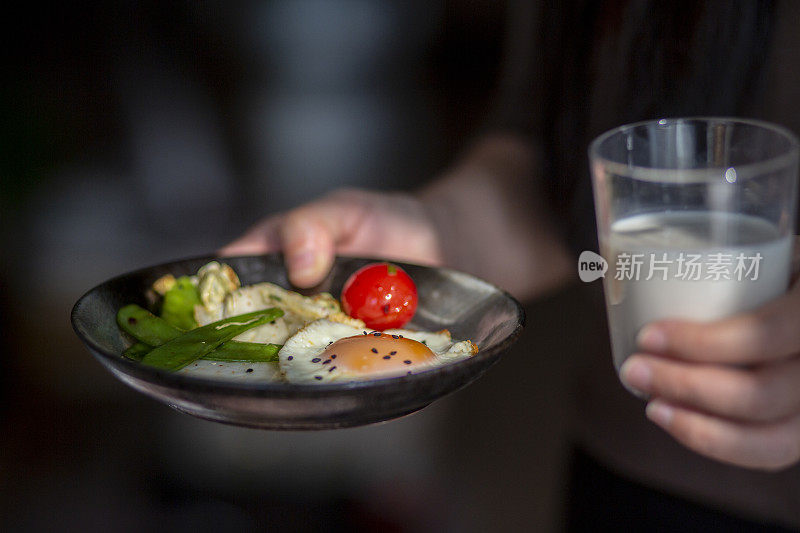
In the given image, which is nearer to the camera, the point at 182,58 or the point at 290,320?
the point at 290,320

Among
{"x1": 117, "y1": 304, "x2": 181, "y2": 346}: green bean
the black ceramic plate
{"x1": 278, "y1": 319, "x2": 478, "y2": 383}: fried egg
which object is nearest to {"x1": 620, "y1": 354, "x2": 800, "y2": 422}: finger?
the black ceramic plate

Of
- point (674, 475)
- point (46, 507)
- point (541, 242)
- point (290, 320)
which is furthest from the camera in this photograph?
point (46, 507)

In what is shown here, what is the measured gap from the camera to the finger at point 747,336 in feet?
2.86

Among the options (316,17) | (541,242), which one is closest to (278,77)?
(316,17)

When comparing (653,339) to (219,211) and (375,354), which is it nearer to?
(375,354)

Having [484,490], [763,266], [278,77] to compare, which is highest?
[278,77]

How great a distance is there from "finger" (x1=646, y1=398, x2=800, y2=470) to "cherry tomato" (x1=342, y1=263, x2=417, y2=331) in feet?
1.74

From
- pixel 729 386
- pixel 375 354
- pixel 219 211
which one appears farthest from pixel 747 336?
pixel 219 211

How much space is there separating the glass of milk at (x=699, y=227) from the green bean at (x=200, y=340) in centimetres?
63

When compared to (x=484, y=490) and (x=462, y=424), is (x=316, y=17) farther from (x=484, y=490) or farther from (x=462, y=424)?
(x=484, y=490)

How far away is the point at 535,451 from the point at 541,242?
1928 millimetres

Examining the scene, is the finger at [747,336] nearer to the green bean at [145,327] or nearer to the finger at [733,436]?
the finger at [733,436]

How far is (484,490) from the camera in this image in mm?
3547

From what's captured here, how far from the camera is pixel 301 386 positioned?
0.88m
